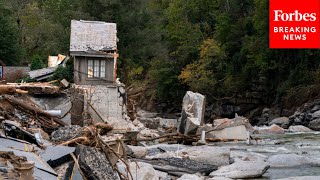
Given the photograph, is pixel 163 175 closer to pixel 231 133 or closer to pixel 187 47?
pixel 231 133

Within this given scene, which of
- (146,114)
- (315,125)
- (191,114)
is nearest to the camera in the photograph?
(191,114)

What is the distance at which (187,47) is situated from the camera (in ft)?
163

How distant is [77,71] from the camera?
25.4 meters

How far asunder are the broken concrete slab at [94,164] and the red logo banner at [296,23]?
23937 millimetres

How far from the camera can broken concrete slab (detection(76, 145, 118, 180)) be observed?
6949 mm

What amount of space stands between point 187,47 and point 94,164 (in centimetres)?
4310

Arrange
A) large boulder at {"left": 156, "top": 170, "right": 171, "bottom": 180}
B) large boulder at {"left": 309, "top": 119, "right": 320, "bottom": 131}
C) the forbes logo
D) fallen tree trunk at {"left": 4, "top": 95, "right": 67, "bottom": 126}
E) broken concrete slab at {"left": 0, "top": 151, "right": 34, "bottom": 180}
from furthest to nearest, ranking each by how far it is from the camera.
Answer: large boulder at {"left": 309, "top": 119, "right": 320, "bottom": 131}, the forbes logo, large boulder at {"left": 156, "top": 170, "right": 171, "bottom": 180}, fallen tree trunk at {"left": 4, "top": 95, "right": 67, "bottom": 126}, broken concrete slab at {"left": 0, "top": 151, "right": 34, "bottom": 180}

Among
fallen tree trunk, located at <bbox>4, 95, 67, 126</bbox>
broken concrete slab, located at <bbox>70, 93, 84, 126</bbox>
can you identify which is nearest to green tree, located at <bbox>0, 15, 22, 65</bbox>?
broken concrete slab, located at <bbox>70, 93, 84, 126</bbox>

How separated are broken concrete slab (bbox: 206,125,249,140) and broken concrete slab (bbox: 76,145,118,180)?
15015 millimetres

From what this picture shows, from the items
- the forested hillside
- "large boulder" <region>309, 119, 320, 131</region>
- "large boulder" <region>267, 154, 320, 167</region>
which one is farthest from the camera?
the forested hillside

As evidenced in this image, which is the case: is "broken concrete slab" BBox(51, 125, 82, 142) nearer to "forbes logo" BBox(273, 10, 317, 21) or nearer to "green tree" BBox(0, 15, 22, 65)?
"forbes logo" BBox(273, 10, 317, 21)

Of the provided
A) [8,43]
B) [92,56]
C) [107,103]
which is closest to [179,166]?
[107,103]

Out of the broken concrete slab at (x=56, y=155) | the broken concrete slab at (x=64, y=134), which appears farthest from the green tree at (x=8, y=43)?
the broken concrete slab at (x=56, y=155)

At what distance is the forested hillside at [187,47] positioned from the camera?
4088 cm
